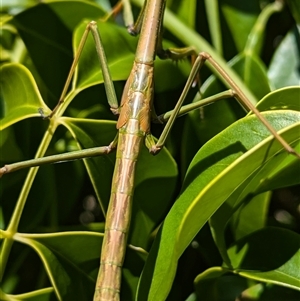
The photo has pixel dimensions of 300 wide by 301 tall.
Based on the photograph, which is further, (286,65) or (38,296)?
(286,65)

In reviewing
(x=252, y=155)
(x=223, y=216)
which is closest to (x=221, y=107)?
(x=223, y=216)

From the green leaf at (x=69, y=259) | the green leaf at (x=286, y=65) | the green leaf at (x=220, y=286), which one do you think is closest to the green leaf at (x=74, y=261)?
the green leaf at (x=69, y=259)

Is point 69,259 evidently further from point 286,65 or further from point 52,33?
point 286,65

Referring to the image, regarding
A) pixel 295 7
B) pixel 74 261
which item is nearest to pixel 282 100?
pixel 295 7

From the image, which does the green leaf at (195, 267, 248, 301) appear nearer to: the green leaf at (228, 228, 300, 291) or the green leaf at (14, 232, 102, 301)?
the green leaf at (228, 228, 300, 291)

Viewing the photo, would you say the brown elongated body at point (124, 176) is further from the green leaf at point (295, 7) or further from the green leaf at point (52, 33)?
the green leaf at point (295, 7)
